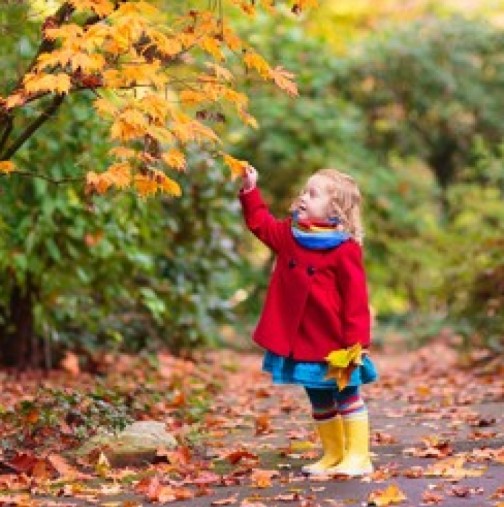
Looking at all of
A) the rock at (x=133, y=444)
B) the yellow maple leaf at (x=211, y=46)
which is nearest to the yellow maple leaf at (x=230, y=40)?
the yellow maple leaf at (x=211, y=46)

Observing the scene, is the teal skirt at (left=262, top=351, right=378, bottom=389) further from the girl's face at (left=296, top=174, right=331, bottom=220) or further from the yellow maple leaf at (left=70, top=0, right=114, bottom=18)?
the yellow maple leaf at (left=70, top=0, right=114, bottom=18)

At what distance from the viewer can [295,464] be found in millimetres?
5863

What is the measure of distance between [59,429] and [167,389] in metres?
2.65

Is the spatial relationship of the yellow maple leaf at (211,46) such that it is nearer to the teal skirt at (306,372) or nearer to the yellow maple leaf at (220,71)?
the yellow maple leaf at (220,71)

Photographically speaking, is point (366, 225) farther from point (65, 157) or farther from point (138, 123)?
point (138, 123)

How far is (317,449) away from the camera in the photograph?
20.8 feet

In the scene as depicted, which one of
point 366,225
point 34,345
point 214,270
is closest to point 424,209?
point 366,225

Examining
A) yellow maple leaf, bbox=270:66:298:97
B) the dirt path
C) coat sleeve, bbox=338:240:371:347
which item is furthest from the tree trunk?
coat sleeve, bbox=338:240:371:347

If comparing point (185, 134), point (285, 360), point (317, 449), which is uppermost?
point (185, 134)

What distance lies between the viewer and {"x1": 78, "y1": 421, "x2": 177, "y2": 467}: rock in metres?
5.93

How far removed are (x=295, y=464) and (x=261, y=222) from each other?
3.79 feet

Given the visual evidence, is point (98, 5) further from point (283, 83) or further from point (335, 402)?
point (335, 402)

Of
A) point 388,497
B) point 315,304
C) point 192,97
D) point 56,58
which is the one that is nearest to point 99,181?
point 56,58

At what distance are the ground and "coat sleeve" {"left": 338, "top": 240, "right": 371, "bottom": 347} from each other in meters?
0.60
